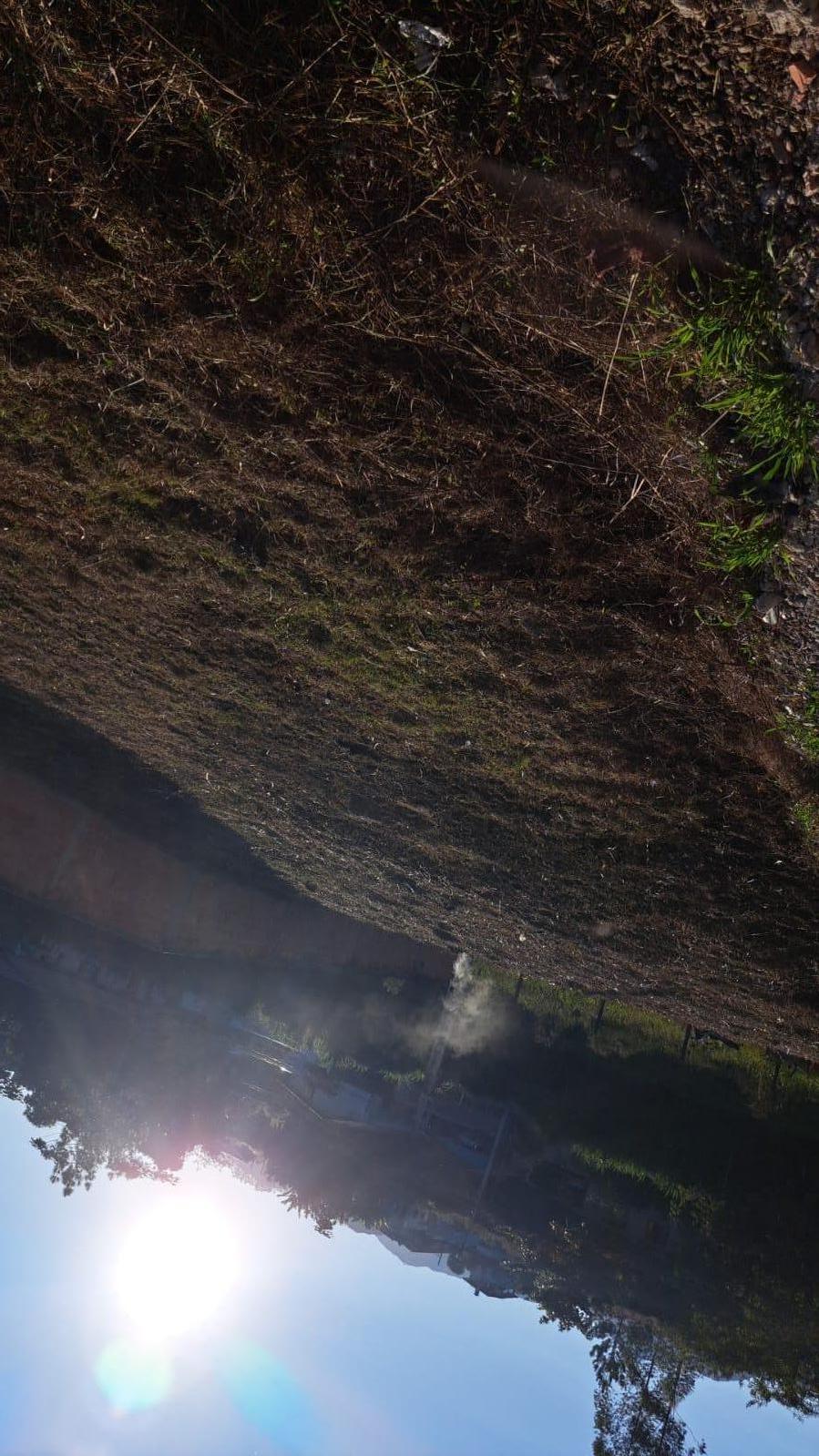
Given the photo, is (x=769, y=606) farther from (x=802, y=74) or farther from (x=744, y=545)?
(x=802, y=74)

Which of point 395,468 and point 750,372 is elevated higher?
point 750,372

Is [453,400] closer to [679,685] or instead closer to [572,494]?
[572,494]

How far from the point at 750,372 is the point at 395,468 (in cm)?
139

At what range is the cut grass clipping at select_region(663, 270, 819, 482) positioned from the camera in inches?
98.7

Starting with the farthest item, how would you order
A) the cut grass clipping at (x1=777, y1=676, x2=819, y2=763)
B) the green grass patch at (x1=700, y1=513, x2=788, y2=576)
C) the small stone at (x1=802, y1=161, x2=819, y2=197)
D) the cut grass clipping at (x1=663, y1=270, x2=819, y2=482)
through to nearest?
the cut grass clipping at (x1=777, y1=676, x2=819, y2=763)
the green grass patch at (x1=700, y1=513, x2=788, y2=576)
the cut grass clipping at (x1=663, y1=270, x2=819, y2=482)
the small stone at (x1=802, y1=161, x2=819, y2=197)

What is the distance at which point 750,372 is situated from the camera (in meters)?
2.64

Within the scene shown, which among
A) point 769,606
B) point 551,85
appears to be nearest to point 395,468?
point 551,85

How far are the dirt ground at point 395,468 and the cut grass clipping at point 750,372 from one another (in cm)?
13

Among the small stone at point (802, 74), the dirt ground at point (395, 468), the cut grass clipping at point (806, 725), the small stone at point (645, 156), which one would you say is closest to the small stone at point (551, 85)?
the dirt ground at point (395, 468)

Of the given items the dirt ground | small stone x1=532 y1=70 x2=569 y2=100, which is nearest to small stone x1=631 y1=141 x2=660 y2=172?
the dirt ground

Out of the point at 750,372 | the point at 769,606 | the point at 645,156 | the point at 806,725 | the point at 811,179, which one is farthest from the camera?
the point at 806,725

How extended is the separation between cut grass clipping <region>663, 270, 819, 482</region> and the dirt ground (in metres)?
0.13

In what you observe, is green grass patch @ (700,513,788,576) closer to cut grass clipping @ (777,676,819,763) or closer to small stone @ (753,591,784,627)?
small stone @ (753,591,784,627)

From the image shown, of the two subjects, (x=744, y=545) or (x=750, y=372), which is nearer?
(x=750, y=372)
